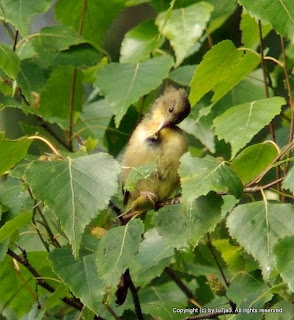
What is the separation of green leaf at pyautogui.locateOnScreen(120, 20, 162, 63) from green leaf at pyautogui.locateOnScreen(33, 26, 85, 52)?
0.16 meters

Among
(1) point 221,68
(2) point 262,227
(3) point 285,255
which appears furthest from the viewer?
(1) point 221,68

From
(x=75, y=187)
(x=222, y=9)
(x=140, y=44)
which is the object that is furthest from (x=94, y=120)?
(x=75, y=187)

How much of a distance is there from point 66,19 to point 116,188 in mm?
1050

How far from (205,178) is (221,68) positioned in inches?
20.5

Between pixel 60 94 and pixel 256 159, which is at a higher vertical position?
→ pixel 256 159

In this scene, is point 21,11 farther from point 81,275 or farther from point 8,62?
point 81,275

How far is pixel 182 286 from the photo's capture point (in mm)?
2598

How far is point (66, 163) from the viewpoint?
1885 millimetres

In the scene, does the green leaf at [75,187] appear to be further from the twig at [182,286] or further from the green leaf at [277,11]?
the twig at [182,286]

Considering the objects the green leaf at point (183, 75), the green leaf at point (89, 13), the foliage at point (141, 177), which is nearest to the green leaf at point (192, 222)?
the foliage at point (141, 177)

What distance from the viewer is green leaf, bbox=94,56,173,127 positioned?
91.7 inches

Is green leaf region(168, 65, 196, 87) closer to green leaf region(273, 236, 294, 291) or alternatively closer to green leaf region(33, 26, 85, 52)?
green leaf region(33, 26, 85, 52)

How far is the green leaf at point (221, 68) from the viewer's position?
2.22 meters

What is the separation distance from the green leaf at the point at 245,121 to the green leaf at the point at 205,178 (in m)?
0.21
